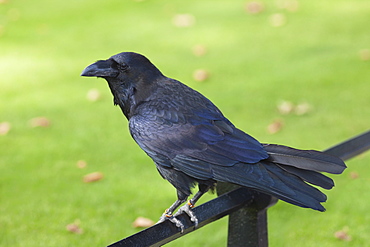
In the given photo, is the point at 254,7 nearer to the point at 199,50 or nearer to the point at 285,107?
the point at 199,50

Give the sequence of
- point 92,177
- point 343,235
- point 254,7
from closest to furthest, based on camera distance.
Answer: point 343,235
point 92,177
point 254,7

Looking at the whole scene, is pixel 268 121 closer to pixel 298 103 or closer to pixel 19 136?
pixel 298 103

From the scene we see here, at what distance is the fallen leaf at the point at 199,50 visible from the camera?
20.9ft

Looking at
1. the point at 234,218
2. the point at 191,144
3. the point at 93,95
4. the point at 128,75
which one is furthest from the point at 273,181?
the point at 93,95

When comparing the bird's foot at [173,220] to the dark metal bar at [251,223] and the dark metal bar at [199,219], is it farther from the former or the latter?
the dark metal bar at [251,223]

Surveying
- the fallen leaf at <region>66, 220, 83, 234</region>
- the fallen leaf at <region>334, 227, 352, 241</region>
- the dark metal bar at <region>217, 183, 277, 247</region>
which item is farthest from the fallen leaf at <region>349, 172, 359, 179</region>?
the dark metal bar at <region>217, 183, 277, 247</region>

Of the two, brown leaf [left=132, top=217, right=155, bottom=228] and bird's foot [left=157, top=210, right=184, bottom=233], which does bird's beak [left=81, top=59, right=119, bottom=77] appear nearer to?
bird's foot [left=157, top=210, right=184, bottom=233]

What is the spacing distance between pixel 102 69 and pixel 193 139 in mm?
389

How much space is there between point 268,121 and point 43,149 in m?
1.90

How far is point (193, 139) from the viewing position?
1.95 metres

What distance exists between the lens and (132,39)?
22.2ft

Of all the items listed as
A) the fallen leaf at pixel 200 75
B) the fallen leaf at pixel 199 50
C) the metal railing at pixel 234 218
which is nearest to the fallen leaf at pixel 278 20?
the fallen leaf at pixel 199 50

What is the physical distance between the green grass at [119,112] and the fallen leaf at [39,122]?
0.05 m

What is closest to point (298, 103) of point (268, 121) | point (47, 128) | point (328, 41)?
point (268, 121)
